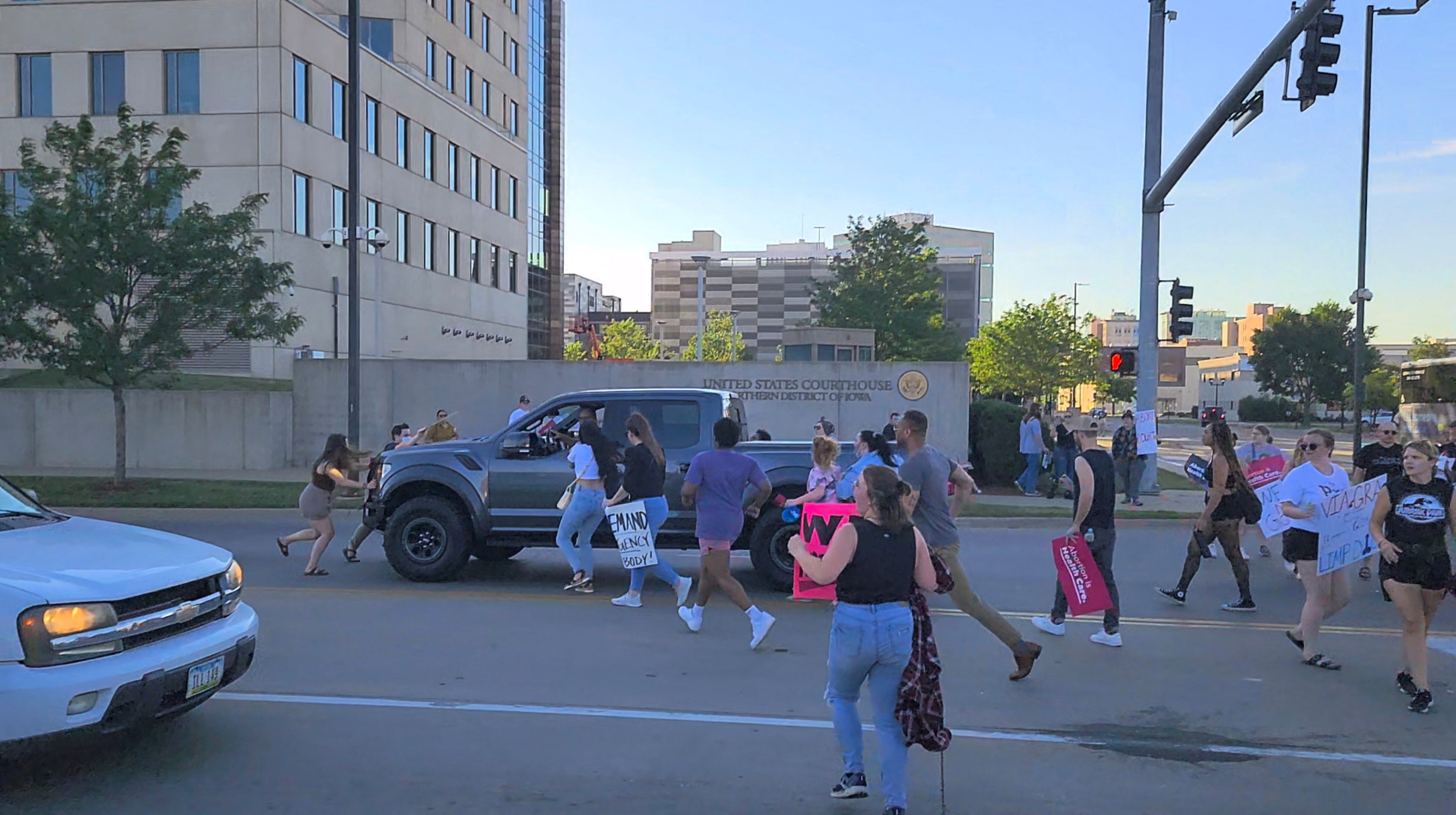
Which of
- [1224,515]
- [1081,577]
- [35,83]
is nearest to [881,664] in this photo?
[1081,577]

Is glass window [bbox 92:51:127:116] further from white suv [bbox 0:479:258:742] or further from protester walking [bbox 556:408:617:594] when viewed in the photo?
white suv [bbox 0:479:258:742]

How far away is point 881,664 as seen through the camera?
4.84 metres

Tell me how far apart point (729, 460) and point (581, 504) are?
2.17 meters

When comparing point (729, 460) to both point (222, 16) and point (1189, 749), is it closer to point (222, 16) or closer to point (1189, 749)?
point (1189, 749)

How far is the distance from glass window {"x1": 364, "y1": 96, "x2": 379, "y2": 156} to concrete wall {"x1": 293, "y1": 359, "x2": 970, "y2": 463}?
18.1m

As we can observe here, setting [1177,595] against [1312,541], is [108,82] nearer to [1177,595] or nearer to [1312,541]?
[1177,595]

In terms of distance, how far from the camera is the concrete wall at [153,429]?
23672 millimetres

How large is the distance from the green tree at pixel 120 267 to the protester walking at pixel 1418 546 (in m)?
18.0

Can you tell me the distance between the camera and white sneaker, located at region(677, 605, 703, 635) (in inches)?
350

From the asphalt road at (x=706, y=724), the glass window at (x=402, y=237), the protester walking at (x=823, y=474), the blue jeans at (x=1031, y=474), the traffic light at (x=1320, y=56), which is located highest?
the glass window at (x=402, y=237)

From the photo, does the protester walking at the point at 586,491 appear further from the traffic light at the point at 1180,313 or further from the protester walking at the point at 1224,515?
the traffic light at the point at 1180,313

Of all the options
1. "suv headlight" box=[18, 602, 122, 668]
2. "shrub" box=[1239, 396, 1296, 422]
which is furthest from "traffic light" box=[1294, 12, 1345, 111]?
"shrub" box=[1239, 396, 1296, 422]

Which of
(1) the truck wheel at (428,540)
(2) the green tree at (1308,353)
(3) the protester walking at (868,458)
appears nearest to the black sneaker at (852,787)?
(3) the protester walking at (868,458)

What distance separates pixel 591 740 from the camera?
6117mm
